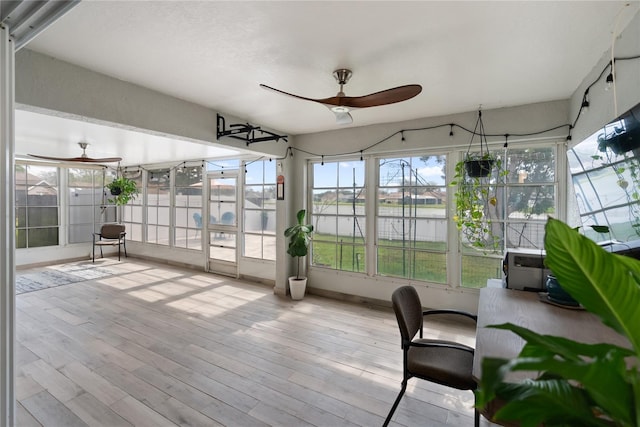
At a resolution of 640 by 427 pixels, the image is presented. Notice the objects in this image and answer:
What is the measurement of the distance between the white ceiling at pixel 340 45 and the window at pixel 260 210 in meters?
2.42

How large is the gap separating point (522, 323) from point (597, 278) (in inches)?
44.4

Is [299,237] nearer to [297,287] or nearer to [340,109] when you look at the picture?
[297,287]

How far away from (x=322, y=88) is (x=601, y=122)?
2.11 meters

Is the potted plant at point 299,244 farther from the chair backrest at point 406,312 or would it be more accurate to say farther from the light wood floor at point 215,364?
the chair backrest at point 406,312

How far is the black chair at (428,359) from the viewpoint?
168cm

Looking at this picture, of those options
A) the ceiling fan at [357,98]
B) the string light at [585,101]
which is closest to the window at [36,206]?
the ceiling fan at [357,98]

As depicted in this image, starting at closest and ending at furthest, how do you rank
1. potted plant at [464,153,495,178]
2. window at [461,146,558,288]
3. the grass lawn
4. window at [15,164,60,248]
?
potted plant at [464,153,495,178] → window at [461,146,558,288] → the grass lawn → window at [15,164,60,248]

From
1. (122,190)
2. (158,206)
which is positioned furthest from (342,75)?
(122,190)

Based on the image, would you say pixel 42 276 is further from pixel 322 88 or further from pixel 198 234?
pixel 322 88

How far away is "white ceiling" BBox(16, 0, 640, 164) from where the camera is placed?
1594 mm

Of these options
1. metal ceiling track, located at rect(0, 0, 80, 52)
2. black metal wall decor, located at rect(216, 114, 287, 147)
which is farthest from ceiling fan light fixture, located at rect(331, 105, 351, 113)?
metal ceiling track, located at rect(0, 0, 80, 52)

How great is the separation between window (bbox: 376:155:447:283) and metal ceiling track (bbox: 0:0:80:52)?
350 centimetres

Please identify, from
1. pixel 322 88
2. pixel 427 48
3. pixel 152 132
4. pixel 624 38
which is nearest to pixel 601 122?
pixel 624 38

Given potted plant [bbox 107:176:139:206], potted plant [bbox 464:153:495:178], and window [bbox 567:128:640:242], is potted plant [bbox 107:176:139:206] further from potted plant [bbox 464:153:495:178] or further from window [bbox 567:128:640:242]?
window [bbox 567:128:640:242]
